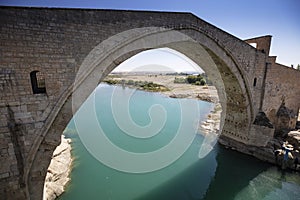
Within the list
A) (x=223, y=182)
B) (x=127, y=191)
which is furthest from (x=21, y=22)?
(x=223, y=182)

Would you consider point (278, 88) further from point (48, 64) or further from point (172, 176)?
point (48, 64)

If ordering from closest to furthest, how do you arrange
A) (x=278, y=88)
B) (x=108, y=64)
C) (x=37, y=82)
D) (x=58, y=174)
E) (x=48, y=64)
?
(x=48, y=64) → (x=37, y=82) → (x=108, y=64) → (x=58, y=174) → (x=278, y=88)

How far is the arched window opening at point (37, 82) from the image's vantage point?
342cm

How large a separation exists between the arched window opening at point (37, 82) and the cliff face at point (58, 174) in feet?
8.87

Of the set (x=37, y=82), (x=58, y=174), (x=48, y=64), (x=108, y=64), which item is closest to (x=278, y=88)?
(x=108, y=64)

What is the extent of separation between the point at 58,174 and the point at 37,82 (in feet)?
11.8

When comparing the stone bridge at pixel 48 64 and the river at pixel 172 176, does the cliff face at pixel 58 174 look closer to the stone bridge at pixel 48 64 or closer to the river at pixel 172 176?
the river at pixel 172 176

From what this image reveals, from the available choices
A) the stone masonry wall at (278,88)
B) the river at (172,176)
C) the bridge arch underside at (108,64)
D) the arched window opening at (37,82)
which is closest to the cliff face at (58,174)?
the river at (172,176)

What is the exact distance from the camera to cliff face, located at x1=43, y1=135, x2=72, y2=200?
4838mm

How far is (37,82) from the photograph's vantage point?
3.60 metres

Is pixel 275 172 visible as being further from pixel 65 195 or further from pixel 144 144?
pixel 65 195

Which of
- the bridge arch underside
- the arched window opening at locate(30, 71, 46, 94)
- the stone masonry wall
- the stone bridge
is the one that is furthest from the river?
the arched window opening at locate(30, 71, 46, 94)

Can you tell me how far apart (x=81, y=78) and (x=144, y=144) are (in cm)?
569

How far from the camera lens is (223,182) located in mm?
6125
